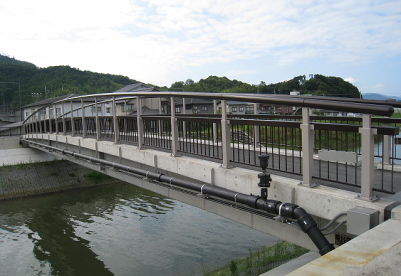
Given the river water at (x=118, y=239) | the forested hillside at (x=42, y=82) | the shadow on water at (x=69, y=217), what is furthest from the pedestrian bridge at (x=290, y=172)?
the forested hillside at (x=42, y=82)

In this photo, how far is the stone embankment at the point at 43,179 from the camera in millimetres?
20020

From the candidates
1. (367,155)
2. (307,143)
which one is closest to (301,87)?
(307,143)

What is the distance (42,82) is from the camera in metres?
71.8

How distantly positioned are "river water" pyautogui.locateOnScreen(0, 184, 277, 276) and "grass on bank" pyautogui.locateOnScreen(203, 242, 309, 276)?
31.0 inches

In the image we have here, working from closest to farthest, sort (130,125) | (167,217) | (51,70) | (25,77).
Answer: (130,125), (167,217), (25,77), (51,70)

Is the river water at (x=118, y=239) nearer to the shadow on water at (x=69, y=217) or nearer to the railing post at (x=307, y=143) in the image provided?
the shadow on water at (x=69, y=217)

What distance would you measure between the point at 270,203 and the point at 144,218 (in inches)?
450

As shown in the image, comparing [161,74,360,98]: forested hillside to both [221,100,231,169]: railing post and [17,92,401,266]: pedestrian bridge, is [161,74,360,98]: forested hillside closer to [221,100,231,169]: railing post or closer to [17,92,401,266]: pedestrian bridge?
[17,92,401,266]: pedestrian bridge

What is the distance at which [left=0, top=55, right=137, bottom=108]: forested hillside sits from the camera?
225 ft

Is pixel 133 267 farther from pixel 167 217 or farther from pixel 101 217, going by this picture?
pixel 101 217

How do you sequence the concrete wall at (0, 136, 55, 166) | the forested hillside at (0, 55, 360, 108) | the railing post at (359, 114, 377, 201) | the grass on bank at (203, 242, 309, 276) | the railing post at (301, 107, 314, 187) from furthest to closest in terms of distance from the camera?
the forested hillside at (0, 55, 360, 108) < the concrete wall at (0, 136, 55, 166) < the grass on bank at (203, 242, 309, 276) < the railing post at (301, 107, 314, 187) < the railing post at (359, 114, 377, 201)

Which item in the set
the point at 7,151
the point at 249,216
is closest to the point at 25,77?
the point at 7,151

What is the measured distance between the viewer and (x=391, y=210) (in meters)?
2.99

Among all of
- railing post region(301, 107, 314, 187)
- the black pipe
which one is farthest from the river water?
railing post region(301, 107, 314, 187)
